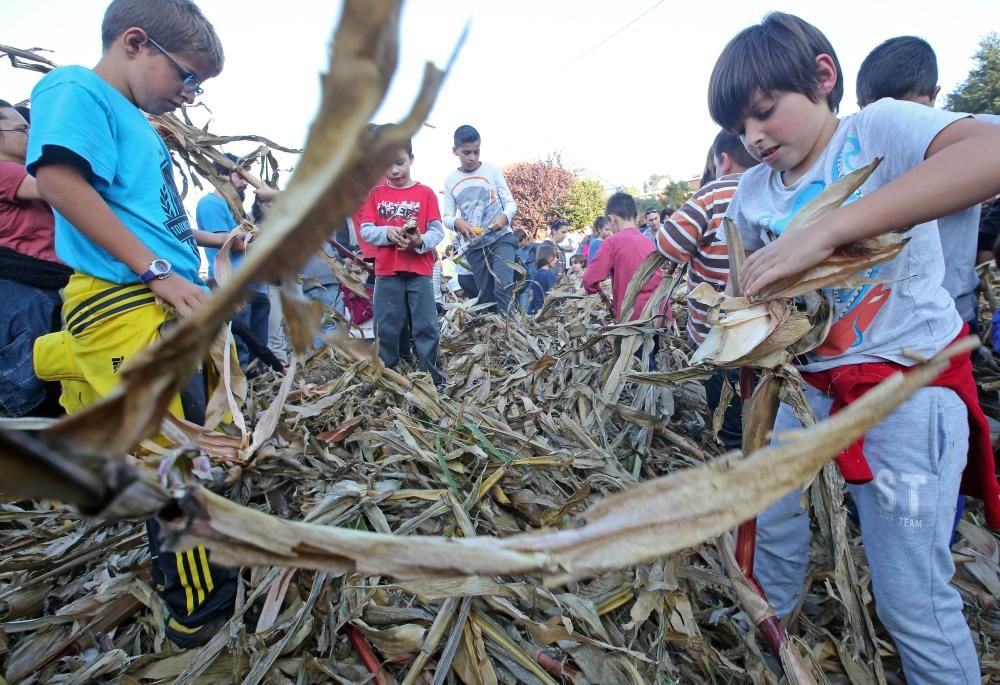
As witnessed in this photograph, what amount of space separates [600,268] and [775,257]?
8.07 ft

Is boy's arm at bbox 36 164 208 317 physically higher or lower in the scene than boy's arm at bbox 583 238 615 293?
higher

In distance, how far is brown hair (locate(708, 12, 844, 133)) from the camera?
1162 millimetres

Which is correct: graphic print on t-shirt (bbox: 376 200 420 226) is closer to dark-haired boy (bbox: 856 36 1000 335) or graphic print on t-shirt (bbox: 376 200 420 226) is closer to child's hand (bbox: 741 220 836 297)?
dark-haired boy (bbox: 856 36 1000 335)

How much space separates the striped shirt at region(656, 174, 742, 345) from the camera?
1.86m

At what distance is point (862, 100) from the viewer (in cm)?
229

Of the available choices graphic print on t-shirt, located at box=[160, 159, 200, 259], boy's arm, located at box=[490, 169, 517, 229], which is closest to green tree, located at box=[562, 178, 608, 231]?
boy's arm, located at box=[490, 169, 517, 229]

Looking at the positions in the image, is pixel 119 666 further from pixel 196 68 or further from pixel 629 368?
pixel 629 368

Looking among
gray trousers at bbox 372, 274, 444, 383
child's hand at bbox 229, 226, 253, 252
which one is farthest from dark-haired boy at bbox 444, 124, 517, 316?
child's hand at bbox 229, 226, 253, 252

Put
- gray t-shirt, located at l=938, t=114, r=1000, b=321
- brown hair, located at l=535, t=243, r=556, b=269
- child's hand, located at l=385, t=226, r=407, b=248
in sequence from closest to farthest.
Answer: gray t-shirt, located at l=938, t=114, r=1000, b=321 < child's hand, located at l=385, t=226, r=407, b=248 < brown hair, located at l=535, t=243, r=556, b=269

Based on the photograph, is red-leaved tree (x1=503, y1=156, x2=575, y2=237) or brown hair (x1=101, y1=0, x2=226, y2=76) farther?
red-leaved tree (x1=503, y1=156, x2=575, y2=237)

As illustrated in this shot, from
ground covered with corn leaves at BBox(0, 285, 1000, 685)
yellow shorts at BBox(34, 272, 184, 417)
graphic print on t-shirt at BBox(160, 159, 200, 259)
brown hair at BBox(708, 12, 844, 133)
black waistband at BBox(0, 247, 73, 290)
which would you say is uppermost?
brown hair at BBox(708, 12, 844, 133)

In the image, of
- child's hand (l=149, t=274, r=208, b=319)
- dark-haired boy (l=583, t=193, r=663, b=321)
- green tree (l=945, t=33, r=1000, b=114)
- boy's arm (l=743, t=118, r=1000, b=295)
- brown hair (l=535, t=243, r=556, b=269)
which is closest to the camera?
boy's arm (l=743, t=118, r=1000, b=295)

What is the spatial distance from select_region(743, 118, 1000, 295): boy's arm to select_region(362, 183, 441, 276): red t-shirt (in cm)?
253

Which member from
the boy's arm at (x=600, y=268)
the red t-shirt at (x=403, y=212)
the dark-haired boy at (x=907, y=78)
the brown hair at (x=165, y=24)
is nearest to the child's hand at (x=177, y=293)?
the brown hair at (x=165, y=24)
